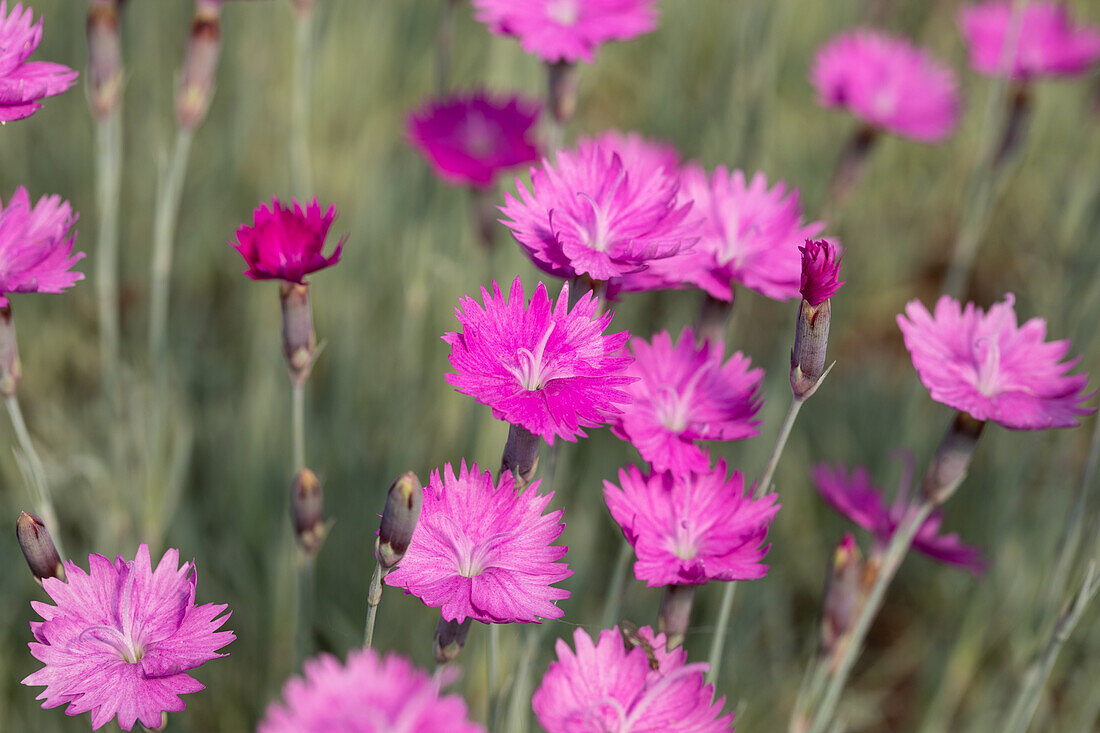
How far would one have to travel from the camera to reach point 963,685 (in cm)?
161

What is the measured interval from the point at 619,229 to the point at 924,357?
33 centimetres

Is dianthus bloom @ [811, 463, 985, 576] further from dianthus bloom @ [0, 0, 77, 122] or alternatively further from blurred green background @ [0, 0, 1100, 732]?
dianthus bloom @ [0, 0, 77, 122]

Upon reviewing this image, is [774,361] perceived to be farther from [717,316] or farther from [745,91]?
[717,316]

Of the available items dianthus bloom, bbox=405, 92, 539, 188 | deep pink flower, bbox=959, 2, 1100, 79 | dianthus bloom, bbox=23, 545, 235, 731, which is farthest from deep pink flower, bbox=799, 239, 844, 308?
deep pink flower, bbox=959, 2, 1100, 79

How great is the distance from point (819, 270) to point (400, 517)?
376mm

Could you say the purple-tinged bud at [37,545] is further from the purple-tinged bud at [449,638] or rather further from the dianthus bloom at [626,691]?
the dianthus bloom at [626,691]

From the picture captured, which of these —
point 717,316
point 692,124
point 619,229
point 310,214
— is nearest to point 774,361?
Result: point 692,124

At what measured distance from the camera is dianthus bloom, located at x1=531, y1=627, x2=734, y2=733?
70 centimetres

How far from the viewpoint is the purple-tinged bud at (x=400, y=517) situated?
666mm

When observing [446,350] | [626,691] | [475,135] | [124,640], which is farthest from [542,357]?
[446,350]

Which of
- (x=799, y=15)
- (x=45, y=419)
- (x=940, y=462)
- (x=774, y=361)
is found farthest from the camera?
(x=799, y=15)

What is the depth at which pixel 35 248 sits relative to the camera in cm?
84

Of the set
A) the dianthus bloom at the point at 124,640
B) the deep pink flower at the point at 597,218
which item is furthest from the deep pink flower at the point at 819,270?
the dianthus bloom at the point at 124,640

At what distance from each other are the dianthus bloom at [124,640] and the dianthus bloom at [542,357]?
0.26 metres
